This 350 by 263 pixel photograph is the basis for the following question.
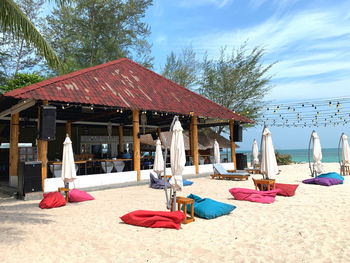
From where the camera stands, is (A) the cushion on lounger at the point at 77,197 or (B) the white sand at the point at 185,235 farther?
(A) the cushion on lounger at the point at 77,197

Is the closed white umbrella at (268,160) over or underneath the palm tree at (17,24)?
underneath

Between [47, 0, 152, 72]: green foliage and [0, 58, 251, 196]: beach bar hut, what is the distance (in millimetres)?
7838

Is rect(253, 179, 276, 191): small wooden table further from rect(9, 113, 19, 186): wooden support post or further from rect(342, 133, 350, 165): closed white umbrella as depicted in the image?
rect(9, 113, 19, 186): wooden support post

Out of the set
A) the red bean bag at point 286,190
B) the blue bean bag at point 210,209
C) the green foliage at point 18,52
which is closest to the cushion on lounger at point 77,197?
the blue bean bag at point 210,209

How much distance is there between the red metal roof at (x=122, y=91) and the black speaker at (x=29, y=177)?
212 centimetres

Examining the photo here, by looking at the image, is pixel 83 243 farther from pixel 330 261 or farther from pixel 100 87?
pixel 100 87

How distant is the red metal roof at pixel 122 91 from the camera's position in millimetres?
9611

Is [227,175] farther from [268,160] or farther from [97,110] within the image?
[97,110]

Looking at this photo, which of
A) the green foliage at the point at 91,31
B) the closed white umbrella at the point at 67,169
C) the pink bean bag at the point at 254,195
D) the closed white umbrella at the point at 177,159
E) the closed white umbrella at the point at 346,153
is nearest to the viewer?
the closed white umbrella at the point at 177,159

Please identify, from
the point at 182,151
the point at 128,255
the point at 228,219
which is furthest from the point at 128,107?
the point at 128,255

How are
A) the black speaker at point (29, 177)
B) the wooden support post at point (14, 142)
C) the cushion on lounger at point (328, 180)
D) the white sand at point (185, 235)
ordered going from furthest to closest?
the wooden support post at point (14, 142), the cushion on lounger at point (328, 180), the black speaker at point (29, 177), the white sand at point (185, 235)

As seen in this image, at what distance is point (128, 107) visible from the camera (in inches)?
429

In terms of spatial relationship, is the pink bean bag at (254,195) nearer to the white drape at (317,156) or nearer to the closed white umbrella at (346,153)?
the white drape at (317,156)

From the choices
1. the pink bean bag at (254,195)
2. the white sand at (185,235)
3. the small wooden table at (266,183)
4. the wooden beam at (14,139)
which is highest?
the wooden beam at (14,139)
